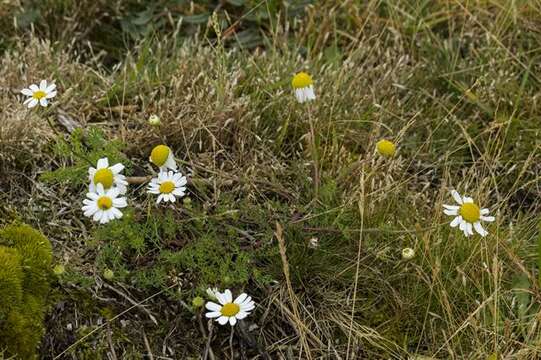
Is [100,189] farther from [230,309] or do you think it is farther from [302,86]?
[302,86]

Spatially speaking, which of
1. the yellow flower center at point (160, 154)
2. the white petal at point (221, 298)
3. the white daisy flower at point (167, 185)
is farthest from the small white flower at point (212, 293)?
the yellow flower center at point (160, 154)

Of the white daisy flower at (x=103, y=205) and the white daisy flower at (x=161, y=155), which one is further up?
the white daisy flower at (x=161, y=155)

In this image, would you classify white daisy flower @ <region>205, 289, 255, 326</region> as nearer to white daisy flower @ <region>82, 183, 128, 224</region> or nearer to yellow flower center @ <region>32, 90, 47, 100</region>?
white daisy flower @ <region>82, 183, 128, 224</region>

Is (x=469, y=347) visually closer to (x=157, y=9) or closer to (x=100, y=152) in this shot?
Answer: (x=100, y=152)

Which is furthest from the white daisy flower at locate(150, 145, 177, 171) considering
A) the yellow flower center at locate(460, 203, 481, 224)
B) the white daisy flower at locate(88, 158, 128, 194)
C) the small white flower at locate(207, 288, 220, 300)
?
the yellow flower center at locate(460, 203, 481, 224)

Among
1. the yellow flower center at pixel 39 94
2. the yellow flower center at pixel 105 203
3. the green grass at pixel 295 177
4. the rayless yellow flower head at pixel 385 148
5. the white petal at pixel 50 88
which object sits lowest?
the green grass at pixel 295 177

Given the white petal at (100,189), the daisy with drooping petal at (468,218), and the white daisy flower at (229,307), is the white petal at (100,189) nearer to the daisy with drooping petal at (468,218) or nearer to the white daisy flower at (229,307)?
the white daisy flower at (229,307)

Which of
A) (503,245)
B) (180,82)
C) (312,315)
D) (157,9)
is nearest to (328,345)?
(312,315)
